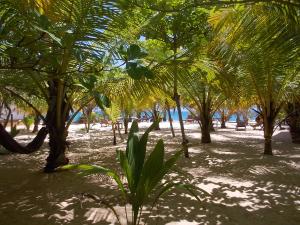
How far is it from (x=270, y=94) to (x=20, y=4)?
657cm

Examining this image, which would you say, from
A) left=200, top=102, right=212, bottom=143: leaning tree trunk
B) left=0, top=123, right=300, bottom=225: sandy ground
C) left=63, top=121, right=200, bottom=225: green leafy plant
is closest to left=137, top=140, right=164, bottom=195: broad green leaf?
left=63, top=121, right=200, bottom=225: green leafy plant

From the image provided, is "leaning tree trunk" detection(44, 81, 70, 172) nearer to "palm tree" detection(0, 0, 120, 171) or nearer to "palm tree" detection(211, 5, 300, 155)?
"palm tree" detection(0, 0, 120, 171)

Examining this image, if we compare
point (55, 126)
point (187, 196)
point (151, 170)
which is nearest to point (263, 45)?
point (151, 170)

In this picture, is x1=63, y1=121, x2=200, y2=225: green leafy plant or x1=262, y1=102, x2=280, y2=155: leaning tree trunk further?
x1=262, y1=102, x2=280, y2=155: leaning tree trunk

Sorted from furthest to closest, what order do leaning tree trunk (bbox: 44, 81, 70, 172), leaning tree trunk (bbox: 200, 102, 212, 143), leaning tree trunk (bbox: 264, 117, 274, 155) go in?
leaning tree trunk (bbox: 200, 102, 212, 143)
leaning tree trunk (bbox: 264, 117, 274, 155)
leaning tree trunk (bbox: 44, 81, 70, 172)

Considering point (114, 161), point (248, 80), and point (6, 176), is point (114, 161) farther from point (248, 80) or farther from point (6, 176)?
point (248, 80)

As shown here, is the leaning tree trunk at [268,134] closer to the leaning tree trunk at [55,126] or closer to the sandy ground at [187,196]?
the sandy ground at [187,196]

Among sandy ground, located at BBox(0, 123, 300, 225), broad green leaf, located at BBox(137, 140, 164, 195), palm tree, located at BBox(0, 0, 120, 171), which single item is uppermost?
palm tree, located at BBox(0, 0, 120, 171)

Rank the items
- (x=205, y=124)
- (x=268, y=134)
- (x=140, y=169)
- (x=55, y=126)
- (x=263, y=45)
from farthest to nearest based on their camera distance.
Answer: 1. (x=205, y=124)
2. (x=268, y=134)
3. (x=55, y=126)
4. (x=263, y=45)
5. (x=140, y=169)

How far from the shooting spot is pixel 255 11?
3500 mm

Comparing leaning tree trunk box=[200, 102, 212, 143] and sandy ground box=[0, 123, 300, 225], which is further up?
leaning tree trunk box=[200, 102, 212, 143]

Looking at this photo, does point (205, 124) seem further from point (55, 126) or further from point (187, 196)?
point (187, 196)

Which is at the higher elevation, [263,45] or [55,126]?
[263,45]

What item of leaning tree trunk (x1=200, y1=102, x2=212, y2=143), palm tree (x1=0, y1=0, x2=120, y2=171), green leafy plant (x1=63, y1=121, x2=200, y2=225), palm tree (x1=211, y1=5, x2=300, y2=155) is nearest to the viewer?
palm tree (x1=0, y1=0, x2=120, y2=171)
